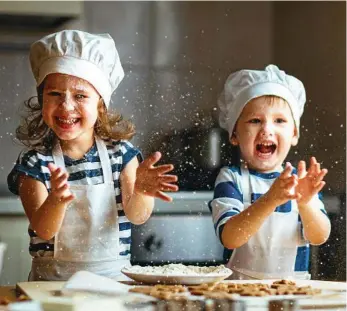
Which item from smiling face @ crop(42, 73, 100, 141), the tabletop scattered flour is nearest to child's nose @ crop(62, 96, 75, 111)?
smiling face @ crop(42, 73, 100, 141)

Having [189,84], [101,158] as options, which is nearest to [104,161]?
[101,158]

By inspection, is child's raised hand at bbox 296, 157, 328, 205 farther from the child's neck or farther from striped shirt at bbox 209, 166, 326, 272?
the child's neck

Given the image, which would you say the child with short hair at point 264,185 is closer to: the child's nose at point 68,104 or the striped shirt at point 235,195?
the striped shirt at point 235,195

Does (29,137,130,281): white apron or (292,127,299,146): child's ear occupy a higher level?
(292,127,299,146): child's ear

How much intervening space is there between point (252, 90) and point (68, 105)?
149 millimetres

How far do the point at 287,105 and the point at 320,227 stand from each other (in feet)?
0.34

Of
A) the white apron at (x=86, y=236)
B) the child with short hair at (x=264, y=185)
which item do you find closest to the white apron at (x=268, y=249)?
the child with short hair at (x=264, y=185)

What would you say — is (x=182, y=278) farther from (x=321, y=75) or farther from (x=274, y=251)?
(x=321, y=75)

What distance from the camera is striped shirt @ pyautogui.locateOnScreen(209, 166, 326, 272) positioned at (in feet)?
2.04

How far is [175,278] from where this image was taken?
1.77 ft

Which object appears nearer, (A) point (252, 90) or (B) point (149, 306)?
(B) point (149, 306)

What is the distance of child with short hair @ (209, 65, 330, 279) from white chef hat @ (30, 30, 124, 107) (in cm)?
10

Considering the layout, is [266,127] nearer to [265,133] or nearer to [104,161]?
[265,133]

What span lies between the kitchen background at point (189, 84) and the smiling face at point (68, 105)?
0.10 ft
